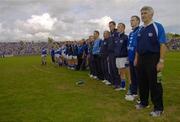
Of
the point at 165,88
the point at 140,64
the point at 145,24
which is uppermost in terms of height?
the point at 145,24

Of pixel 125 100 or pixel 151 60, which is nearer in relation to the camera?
pixel 151 60

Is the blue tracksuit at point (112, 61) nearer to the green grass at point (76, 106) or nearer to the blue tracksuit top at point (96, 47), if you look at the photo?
the green grass at point (76, 106)

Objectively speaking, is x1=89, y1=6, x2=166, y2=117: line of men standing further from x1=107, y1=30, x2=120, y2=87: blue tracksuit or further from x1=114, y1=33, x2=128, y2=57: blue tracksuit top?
x1=107, y1=30, x2=120, y2=87: blue tracksuit

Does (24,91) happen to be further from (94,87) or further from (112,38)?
(112,38)

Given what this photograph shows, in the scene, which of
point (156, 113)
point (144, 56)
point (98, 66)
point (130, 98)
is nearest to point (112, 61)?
point (130, 98)

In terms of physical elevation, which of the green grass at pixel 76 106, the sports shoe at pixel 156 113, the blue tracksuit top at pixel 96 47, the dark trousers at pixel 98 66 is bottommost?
the green grass at pixel 76 106

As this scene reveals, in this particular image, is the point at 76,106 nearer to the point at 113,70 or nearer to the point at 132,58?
the point at 132,58

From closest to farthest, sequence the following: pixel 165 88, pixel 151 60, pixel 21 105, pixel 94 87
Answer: pixel 151 60
pixel 21 105
pixel 165 88
pixel 94 87

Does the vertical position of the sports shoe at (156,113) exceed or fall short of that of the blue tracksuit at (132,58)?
it falls short

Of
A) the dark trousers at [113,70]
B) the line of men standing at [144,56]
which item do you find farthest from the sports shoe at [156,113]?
the dark trousers at [113,70]

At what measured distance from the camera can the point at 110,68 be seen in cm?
1555

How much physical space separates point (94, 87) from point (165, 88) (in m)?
2.75

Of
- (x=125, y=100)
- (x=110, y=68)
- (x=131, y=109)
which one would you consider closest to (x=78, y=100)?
(x=125, y=100)

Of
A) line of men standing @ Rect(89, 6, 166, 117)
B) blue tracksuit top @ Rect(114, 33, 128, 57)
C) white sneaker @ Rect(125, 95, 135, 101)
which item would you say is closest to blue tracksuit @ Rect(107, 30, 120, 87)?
line of men standing @ Rect(89, 6, 166, 117)
